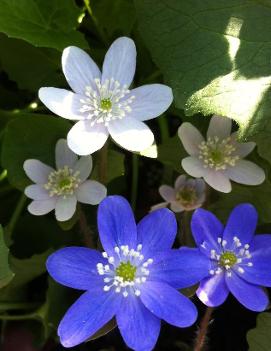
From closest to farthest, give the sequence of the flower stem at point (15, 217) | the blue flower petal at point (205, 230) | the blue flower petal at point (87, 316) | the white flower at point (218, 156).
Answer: the blue flower petal at point (87, 316), the blue flower petal at point (205, 230), the white flower at point (218, 156), the flower stem at point (15, 217)

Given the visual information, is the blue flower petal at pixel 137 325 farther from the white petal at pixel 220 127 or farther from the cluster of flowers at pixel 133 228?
the white petal at pixel 220 127

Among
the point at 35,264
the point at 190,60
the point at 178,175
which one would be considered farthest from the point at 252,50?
the point at 35,264

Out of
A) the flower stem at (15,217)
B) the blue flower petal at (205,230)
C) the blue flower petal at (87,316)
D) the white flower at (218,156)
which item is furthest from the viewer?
→ the flower stem at (15,217)

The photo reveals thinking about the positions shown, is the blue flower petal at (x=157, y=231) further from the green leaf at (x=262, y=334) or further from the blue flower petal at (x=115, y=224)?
the green leaf at (x=262, y=334)

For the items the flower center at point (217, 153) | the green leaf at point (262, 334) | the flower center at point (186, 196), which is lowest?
the green leaf at point (262, 334)

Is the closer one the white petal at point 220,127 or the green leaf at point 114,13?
the white petal at point 220,127

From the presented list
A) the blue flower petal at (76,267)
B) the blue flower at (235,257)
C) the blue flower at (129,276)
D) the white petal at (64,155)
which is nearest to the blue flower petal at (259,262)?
the blue flower at (235,257)

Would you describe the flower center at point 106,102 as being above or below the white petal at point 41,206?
above

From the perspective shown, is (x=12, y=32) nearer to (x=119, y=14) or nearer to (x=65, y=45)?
(x=65, y=45)
